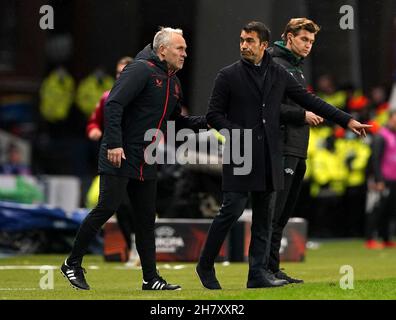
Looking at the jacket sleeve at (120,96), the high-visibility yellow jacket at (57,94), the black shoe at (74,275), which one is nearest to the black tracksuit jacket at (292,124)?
the jacket sleeve at (120,96)

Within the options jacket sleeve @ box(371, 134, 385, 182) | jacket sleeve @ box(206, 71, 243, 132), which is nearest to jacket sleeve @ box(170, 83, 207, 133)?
jacket sleeve @ box(206, 71, 243, 132)

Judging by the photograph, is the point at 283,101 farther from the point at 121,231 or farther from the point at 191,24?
the point at 191,24

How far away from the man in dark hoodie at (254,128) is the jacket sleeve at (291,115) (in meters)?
0.22

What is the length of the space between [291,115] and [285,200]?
36.2 inches

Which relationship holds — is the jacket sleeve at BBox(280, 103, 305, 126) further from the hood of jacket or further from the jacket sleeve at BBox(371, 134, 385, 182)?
the jacket sleeve at BBox(371, 134, 385, 182)

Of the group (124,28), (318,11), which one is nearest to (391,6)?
(318,11)

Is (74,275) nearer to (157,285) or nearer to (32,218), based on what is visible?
(157,285)

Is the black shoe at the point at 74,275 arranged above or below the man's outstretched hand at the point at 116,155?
below

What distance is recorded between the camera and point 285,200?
1169cm

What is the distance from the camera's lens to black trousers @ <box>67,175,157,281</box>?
1074 cm

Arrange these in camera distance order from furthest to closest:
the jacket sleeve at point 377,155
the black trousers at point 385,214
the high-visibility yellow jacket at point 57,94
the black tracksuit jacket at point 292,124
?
the high-visibility yellow jacket at point 57,94 → the black trousers at point 385,214 → the jacket sleeve at point 377,155 → the black tracksuit jacket at point 292,124

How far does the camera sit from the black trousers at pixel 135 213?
10742 mm

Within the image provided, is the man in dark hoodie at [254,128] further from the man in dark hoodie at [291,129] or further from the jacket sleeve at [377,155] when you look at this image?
the jacket sleeve at [377,155]

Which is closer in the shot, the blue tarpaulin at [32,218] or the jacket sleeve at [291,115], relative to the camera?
the jacket sleeve at [291,115]
